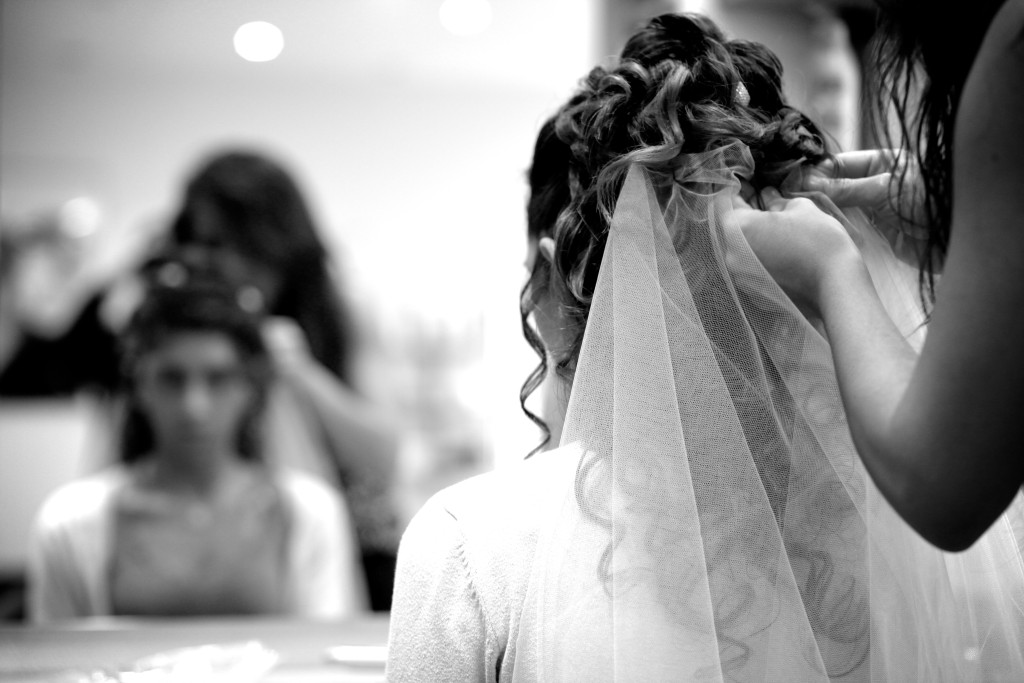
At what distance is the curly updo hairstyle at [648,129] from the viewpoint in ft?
1.77

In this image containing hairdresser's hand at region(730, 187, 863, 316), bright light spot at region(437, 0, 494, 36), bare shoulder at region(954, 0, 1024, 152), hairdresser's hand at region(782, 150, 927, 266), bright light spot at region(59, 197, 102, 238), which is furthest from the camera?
bright light spot at region(437, 0, 494, 36)

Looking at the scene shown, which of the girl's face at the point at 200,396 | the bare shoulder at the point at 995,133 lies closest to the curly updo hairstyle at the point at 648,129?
the bare shoulder at the point at 995,133

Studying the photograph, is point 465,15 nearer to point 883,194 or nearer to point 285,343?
point 285,343

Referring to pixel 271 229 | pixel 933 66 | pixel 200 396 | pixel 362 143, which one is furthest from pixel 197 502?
pixel 933 66

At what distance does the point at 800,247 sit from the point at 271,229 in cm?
92

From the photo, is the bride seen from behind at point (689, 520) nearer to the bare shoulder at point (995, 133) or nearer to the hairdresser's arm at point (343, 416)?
the bare shoulder at point (995, 133)

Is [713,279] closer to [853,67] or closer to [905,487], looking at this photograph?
[905,487]

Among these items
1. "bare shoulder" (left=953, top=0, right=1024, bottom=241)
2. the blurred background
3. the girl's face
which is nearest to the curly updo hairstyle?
"bare shoulder" (left=953, top=0, right=1024, bottom=241)

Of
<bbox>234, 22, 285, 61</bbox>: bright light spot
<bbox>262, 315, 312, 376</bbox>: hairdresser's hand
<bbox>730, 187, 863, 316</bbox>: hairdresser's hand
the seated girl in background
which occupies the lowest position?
the seated girl in background

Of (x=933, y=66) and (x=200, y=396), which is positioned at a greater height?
(x=933, y=66)

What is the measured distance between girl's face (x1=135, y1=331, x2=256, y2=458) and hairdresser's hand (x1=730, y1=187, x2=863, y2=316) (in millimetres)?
900

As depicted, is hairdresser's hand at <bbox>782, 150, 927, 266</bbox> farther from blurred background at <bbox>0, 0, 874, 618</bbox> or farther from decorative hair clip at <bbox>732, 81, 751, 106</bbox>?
blurred background at <bbox>0, 0, 874, 618</bbox>

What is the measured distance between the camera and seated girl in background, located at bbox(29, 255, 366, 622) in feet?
3.89

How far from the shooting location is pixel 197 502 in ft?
4.03
